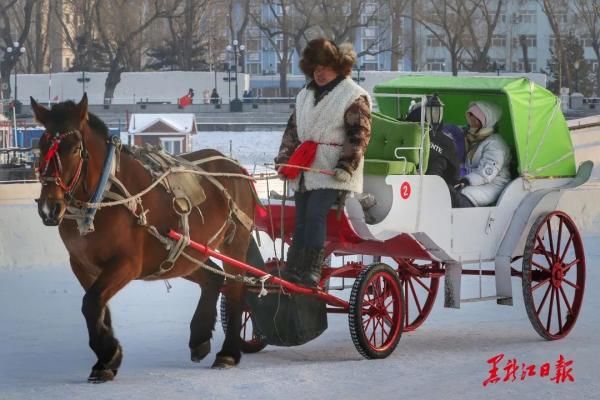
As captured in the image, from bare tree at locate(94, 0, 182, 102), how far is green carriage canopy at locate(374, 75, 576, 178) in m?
55.1

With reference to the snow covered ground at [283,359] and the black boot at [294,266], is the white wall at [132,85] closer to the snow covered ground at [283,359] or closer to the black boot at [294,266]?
the snow covered ground at [283,359]

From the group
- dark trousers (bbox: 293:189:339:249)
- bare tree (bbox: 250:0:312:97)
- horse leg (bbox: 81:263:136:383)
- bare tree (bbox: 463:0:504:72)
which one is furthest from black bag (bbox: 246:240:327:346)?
bare tree (bbox: 463:0:504:72)

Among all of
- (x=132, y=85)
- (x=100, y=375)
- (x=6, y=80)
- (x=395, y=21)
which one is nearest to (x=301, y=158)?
(x=100, y=375)

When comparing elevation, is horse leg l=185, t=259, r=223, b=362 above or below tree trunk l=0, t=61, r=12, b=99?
below

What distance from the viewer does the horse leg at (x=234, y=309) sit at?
778 centimetres

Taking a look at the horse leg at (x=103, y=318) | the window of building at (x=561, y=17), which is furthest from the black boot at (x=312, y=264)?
the window of building at (x=561, y=17)

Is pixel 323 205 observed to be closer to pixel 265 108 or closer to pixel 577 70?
pixel 265 108

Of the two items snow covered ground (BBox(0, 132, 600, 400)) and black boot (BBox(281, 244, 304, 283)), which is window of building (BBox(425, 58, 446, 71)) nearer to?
snow covered ground (BBox(0, 132, 600, 400))

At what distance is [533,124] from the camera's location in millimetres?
9352

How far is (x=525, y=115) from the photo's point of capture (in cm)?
926

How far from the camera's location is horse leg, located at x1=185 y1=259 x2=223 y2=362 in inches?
313

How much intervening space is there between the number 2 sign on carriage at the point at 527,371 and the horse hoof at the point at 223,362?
130 centimetres

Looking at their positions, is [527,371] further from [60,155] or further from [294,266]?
[60,155]

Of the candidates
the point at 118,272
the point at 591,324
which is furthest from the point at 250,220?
the point at 591,324
